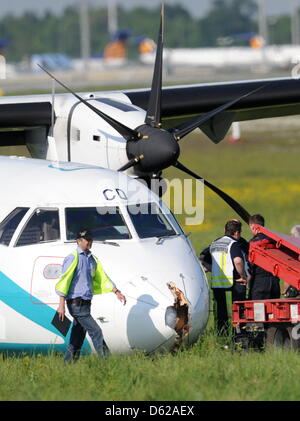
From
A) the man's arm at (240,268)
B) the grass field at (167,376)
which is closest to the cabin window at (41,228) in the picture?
the grass field at (167,376)

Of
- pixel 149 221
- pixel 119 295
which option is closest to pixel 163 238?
pixel 149 221

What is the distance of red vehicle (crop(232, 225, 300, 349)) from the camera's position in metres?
12.3

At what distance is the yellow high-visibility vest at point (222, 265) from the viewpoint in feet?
44.8

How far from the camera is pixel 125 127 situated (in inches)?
571

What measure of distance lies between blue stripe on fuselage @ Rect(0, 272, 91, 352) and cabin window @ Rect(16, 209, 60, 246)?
492 millimetres

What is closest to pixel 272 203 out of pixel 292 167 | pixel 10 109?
pixel 292 167

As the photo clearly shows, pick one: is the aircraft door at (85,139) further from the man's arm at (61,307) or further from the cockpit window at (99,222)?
the man's arm at (61,307)

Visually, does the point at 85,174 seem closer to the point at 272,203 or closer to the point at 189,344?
the point at 189,344

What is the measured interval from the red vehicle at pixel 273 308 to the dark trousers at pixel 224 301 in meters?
0.59

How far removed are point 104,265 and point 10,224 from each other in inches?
49.3

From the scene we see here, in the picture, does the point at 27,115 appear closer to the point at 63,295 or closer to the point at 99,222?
the point at 99,222

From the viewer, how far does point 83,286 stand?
37.7 feet

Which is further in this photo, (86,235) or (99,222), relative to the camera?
(99,222)

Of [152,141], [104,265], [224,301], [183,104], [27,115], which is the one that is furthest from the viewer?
[183,104]
